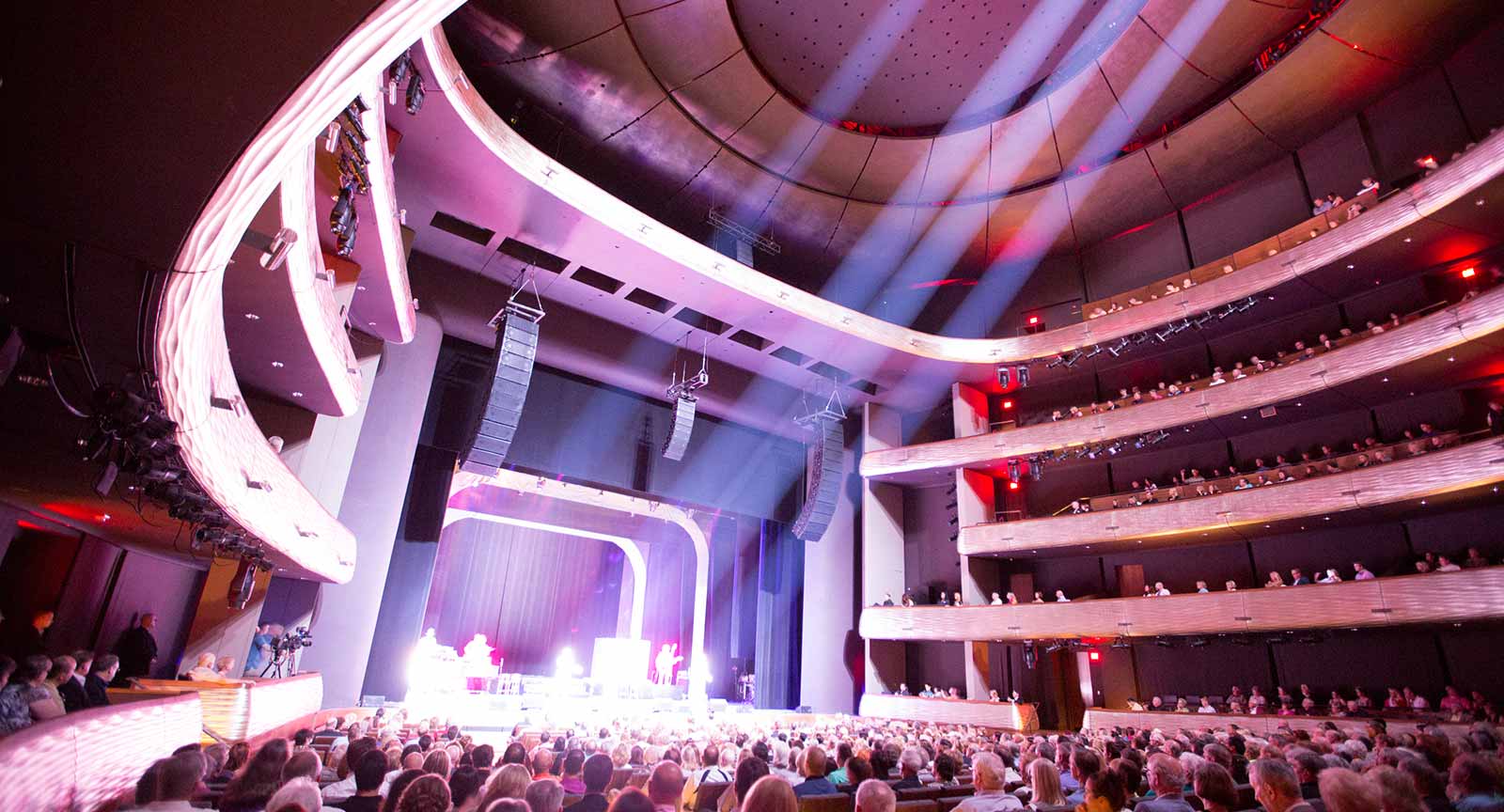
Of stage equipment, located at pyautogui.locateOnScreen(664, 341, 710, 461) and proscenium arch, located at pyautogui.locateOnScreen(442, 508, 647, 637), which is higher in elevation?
stage equipment, located at pyautogui.locateOnScreen(664, 341, 710, 461)

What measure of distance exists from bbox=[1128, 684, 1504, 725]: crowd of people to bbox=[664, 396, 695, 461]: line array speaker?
10755 millimetres

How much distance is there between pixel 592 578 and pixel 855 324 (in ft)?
40.9

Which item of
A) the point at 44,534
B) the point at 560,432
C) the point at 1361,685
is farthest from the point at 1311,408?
the point at 44,534

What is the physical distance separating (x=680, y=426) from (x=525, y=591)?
9.71 m

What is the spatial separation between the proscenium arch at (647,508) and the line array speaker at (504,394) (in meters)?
4.58

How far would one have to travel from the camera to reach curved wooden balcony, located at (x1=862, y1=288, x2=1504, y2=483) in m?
11.4

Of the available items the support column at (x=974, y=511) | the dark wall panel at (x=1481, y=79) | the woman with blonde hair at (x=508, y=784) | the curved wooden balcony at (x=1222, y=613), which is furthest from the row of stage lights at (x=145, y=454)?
the dark wall panel at (x=1481, y=79)

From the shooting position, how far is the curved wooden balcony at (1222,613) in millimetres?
10867

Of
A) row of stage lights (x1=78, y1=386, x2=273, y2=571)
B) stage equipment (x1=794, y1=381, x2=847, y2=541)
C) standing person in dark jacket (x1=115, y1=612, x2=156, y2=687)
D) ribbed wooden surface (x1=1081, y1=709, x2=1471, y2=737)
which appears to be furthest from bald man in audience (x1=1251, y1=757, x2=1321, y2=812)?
stage equipment (x1=794, y1=381, x2=847, y2=541)

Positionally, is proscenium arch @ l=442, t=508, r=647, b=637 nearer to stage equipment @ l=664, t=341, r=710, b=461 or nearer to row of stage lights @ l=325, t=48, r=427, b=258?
stage equipment @ l=664, t=341, r=710, b=461

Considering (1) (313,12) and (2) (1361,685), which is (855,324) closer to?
(2) (1361,685)

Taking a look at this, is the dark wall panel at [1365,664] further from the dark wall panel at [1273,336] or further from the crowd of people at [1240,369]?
the dark wall panel at [1273,336]

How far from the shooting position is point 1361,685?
13.3 metres

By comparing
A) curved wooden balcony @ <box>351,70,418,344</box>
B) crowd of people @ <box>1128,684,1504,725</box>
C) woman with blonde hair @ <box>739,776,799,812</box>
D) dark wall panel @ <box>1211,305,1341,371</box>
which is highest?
dark wall panel @ <box>1211,305,1341,371</box>
